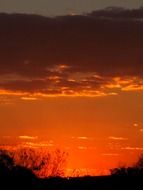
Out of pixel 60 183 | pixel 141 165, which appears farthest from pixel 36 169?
pixel 60 183

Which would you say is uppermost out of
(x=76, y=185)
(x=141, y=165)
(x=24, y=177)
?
(x=76, y=185)

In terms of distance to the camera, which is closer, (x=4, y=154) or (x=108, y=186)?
(x=108, y=186)

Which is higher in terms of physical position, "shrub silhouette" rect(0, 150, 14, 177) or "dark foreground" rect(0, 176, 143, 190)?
"dark foreground" rect(0, 176, 143, 190)

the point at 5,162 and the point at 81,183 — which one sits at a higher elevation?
the point at 81,183

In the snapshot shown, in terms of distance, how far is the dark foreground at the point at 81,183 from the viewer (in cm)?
3997

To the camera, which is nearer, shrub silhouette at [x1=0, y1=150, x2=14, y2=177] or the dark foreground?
the dark foreground

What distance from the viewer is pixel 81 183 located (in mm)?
42156

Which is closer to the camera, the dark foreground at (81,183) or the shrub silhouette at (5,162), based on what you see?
the dark foreground at (81,183)

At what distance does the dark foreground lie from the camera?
131ft

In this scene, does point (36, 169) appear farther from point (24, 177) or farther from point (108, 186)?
point (108, 186)

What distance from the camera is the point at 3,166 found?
70.8m

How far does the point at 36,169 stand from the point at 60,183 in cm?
3098

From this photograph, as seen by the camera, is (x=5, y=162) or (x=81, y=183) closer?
(x=81, y=183)

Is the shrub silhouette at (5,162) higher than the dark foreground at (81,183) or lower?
lower
